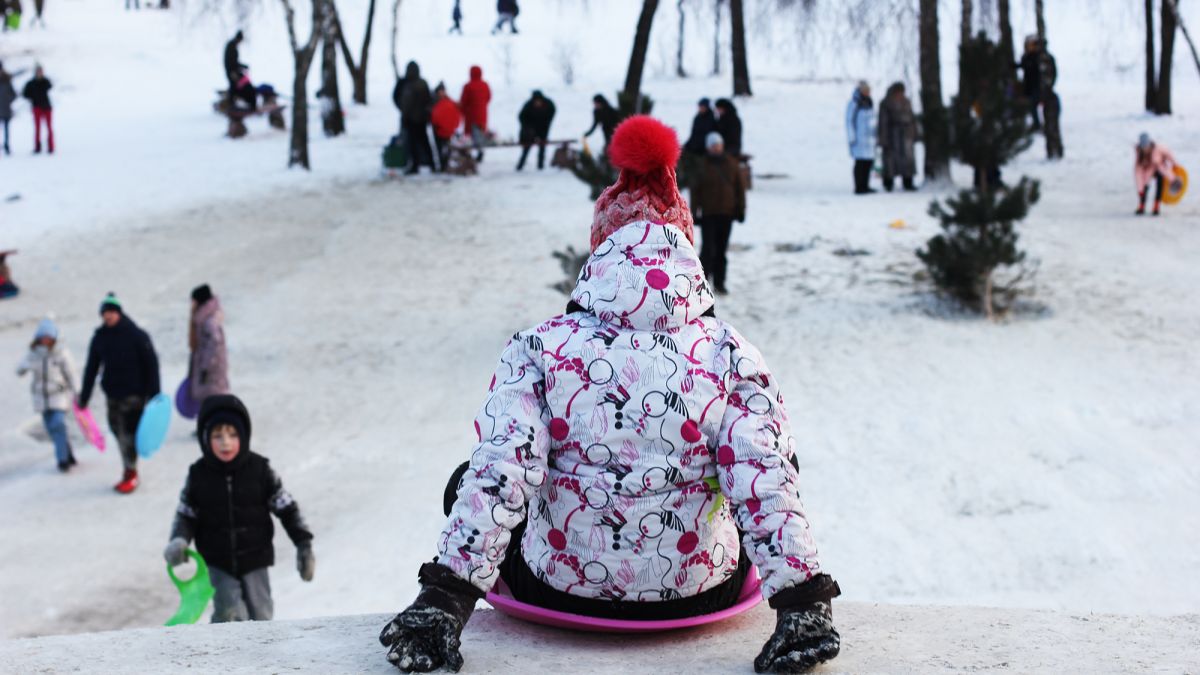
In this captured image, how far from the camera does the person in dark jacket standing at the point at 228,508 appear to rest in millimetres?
5816

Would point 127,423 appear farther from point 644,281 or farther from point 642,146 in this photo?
point 644,281

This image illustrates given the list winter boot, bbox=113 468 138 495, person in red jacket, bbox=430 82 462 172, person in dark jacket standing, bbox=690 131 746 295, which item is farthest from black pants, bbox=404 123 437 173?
winter boot, bbox=113 468 138 495

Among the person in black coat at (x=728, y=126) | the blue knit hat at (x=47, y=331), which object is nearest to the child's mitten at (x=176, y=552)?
the blue knit hat at (x=47, y=331)

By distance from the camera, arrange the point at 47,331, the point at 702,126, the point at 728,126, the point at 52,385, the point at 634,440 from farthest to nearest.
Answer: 1. the point at 728,126
2. the point at 702,126
3. the point at 47,331
4. the point at 52,385
5. the point at 634,440

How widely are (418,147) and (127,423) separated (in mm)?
11627

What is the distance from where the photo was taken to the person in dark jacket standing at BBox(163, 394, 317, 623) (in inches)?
229

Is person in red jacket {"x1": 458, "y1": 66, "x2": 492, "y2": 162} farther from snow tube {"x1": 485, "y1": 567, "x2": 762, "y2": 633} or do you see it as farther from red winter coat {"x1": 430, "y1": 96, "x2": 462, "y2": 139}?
snow tube {"x1": 485, "y1": 567, "x2": 762, "y2": 633}

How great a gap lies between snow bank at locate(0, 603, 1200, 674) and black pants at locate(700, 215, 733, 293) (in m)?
8.53

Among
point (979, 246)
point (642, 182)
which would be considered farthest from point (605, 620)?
point (979, 246)

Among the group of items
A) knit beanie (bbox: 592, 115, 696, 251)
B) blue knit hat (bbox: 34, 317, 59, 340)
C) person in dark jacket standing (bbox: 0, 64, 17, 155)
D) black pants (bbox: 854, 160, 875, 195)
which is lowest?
blue knit hat (bbox: 34, 317, 59, 340)

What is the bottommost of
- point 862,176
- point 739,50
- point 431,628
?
point 431,628

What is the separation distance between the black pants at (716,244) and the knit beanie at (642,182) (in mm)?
8489

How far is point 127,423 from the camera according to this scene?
381 inches

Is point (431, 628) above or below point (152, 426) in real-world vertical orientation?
above
